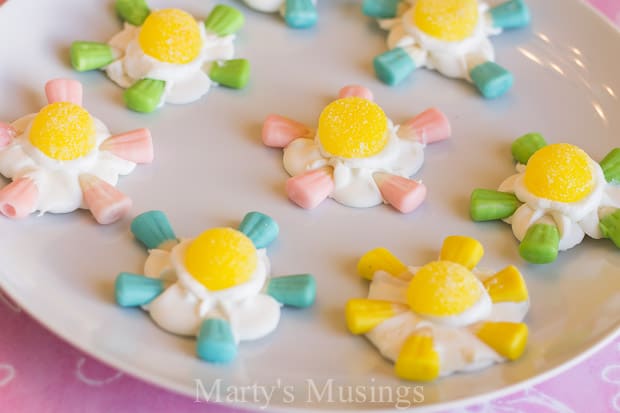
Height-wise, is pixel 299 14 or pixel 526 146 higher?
pixel 526 146

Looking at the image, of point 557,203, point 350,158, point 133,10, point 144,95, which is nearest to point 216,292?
point 350,158

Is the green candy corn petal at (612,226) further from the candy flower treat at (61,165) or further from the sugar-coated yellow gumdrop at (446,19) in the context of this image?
the candy flower treat at (61,165)

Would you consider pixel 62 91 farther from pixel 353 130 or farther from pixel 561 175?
pixel 561 175

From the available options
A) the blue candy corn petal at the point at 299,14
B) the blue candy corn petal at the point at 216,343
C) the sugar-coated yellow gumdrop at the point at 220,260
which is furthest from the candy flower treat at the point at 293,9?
the blue candy corn petal at the point at 216,343

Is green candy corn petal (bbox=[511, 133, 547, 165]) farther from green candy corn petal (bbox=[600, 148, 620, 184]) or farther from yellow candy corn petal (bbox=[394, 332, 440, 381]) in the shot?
yellow candy corn petal (bbox=[394, 332, 440, 381])

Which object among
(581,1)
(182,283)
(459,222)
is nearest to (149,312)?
(182,283)

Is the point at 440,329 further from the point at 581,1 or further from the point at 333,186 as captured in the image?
the point at 581,1

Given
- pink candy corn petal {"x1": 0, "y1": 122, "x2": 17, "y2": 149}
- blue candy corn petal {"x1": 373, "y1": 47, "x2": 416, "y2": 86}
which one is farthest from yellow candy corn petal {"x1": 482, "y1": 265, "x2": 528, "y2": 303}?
pink candy corn petal {"x1": 0, "y1": 122, "x2": 17, "y2": 149}

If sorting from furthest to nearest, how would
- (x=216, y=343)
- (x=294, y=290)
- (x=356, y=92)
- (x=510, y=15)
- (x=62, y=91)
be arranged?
(x=510, y=15) → (x=356, y=92) → (x=62, y=91) → (x=294, y=290) → (x=216, y=343)
